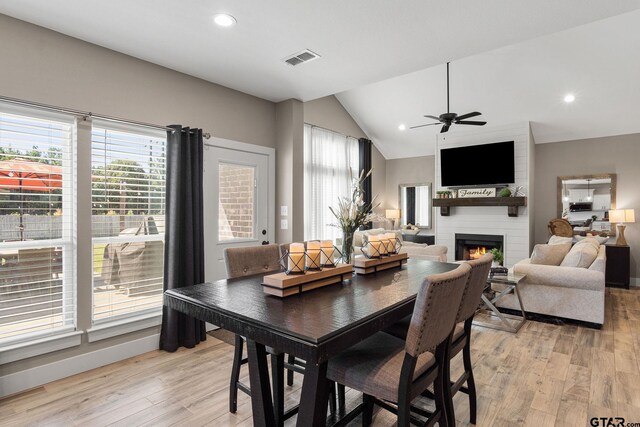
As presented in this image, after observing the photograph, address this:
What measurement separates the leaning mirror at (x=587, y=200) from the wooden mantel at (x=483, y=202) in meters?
1.16

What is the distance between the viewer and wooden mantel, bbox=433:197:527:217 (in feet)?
19.2

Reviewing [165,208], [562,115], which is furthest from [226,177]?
[562,115]

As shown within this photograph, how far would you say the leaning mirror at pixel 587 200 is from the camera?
6.07 m

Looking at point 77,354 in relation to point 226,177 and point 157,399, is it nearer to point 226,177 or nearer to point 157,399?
point 157,399

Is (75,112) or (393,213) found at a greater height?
(75,112)

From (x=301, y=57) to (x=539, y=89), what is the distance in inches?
162

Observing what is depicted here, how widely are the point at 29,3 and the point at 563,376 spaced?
460 centimetres

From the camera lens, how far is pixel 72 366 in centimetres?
279

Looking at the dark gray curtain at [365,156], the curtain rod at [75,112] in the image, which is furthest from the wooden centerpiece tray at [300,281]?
A: the dark gray curtain at [365,156]

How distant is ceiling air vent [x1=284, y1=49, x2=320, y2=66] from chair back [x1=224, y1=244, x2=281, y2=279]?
5.48 feet

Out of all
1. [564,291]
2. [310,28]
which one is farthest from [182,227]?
[564,291]

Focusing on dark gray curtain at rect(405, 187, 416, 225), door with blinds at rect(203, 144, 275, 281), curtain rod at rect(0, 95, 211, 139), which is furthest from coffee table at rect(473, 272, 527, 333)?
curtain rod at rect(0, 95, 211, 139)

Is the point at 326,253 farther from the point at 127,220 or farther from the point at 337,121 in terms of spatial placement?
the point at 337,121

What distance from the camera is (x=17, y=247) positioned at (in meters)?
2.55
